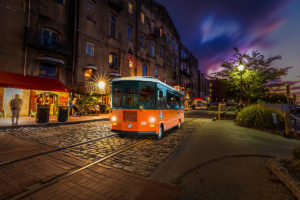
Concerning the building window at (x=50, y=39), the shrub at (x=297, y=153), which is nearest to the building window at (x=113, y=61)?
the building window at (x=50, y=39)

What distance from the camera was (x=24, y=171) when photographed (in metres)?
3.45

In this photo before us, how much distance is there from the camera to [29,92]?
46.3 feet

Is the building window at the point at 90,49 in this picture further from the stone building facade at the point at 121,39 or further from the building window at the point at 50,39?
the building window at the point at 50,39

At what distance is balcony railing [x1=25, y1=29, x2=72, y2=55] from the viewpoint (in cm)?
1250

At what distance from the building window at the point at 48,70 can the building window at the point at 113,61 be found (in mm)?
6988

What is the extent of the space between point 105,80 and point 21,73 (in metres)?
8.42

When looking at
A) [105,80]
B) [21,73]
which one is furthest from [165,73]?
[21,73]

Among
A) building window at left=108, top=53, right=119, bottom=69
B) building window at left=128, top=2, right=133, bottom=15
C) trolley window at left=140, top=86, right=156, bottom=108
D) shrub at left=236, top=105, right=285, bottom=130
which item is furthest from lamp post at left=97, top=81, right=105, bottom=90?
shrub at left=236, top=105, right=285, bottom=130

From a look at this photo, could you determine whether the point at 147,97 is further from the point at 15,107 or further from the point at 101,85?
the point at 101,85

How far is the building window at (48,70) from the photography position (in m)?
14.0

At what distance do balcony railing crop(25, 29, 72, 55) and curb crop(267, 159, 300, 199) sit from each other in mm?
17456

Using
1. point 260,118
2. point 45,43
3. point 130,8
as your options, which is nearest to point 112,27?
point 130,8

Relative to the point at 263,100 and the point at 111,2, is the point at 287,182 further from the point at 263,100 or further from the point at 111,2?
the point at 111,2

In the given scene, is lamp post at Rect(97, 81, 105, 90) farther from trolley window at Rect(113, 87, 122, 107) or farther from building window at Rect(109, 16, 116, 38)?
trolley window at Rect(113, 87, 122, 107)
